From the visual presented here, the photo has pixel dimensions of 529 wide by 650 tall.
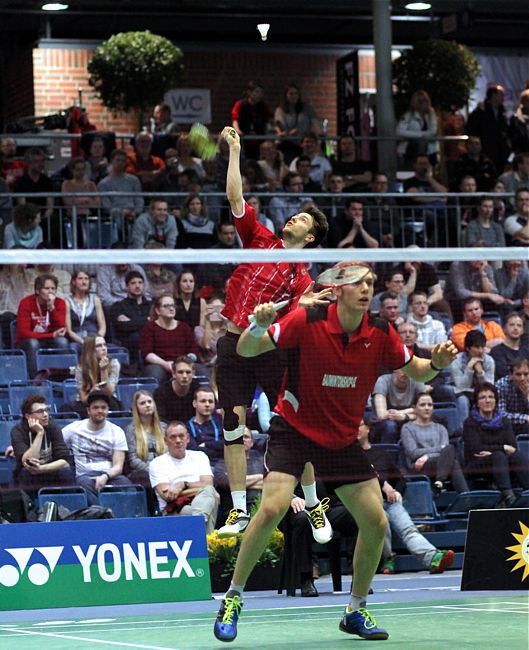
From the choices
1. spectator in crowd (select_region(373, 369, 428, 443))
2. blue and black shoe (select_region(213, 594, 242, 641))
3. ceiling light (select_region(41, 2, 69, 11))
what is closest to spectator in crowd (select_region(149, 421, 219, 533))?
spectator in crowd (select_region(373, 369, 428, 443))

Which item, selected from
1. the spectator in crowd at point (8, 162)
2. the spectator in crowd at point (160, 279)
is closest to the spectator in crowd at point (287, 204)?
the spectator in crowd at point (160, 279)

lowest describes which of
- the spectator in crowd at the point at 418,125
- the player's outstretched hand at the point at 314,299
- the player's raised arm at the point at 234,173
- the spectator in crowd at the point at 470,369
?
the spectator in crowd at the point at 470,369

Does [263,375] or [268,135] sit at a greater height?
[268,135]

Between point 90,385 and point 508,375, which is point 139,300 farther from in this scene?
point 508,375

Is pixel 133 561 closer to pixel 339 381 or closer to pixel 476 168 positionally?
pixel 339 381

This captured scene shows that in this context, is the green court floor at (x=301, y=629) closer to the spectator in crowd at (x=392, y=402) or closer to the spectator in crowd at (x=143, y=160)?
the spectator in crowd at (x=392, y=402)

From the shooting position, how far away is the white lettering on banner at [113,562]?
12500 mm

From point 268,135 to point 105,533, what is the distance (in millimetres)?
9967

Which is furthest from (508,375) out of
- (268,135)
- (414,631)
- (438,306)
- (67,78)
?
(67,78)

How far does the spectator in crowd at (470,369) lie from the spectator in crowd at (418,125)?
731 centimetres

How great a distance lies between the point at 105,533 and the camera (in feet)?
41.2

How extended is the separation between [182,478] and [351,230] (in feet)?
18.5

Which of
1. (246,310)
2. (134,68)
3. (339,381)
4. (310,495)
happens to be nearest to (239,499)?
(310,495)

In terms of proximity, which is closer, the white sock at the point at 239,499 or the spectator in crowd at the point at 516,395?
the white sock at the point at 239,499
